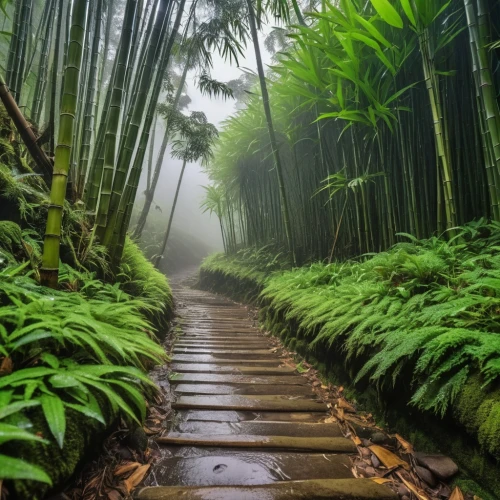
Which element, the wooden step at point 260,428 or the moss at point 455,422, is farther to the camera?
the wooden step at point 260,428

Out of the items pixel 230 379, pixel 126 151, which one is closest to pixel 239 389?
pixel 230 379

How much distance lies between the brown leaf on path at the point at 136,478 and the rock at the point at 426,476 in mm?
1047

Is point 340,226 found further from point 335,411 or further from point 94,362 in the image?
point 94,362

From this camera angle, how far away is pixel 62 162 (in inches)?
58.5

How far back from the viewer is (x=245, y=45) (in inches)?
170

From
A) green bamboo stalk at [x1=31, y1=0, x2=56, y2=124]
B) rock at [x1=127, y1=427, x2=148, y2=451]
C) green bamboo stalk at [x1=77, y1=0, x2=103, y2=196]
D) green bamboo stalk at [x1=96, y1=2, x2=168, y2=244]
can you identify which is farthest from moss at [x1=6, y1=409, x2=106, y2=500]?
green bamboo stalk at [x1=31, y1=0, x2=56, y2=124]

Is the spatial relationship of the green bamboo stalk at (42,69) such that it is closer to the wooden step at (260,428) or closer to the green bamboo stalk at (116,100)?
the green bamboo stalk at (116,100)

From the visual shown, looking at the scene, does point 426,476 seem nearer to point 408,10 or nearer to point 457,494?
point 457,494

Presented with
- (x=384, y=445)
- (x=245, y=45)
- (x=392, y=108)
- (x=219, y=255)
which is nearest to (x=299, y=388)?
(x=384, y=445)

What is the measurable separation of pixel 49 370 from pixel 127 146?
184 cm

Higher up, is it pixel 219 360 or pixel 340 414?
pixel 219 360

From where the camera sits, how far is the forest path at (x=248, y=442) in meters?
0.99

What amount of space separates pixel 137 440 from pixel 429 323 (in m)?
1.45

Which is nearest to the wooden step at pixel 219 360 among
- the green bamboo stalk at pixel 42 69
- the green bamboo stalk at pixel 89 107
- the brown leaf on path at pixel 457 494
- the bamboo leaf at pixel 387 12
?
the brown leaf on path at pixel 457 494
